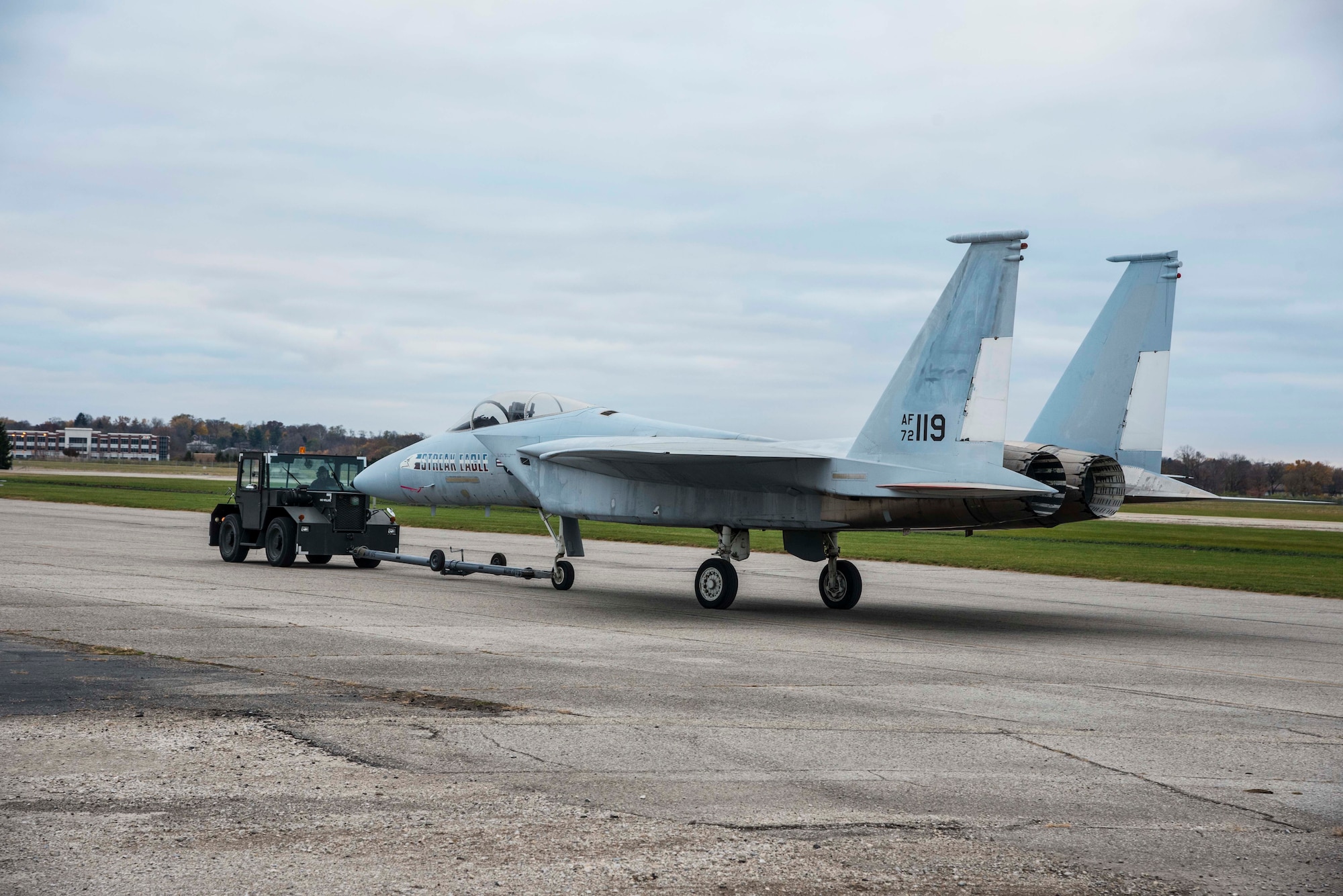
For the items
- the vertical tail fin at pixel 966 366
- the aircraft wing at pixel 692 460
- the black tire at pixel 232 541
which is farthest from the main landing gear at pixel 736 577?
the black tire at pixel 232 541

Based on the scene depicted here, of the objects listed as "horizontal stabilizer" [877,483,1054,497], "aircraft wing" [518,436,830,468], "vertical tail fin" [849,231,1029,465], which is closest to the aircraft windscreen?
"aircraft wing" [518,436,830,468]

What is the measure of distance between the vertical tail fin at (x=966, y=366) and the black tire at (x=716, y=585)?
10.8ft

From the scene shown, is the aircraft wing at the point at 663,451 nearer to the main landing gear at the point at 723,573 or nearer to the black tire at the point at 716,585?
the main landing gear at the point at 723,573

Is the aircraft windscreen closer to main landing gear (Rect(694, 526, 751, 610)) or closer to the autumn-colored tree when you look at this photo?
main landing gear (Rect(694, 526, 751, 610))

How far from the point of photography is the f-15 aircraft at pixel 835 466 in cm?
1428

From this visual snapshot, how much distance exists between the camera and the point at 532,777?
6652mm

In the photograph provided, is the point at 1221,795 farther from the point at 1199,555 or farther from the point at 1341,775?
the point at 1199,555

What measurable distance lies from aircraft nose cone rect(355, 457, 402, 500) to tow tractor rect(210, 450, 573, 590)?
0.36 metres

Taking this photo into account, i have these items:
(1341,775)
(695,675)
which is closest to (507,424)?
(695,675)

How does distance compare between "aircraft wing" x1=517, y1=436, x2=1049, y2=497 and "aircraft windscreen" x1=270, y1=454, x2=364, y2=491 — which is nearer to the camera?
"aircraft wing" x1=517, y1=436, x2=1049, y2=497

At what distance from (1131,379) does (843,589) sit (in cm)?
502

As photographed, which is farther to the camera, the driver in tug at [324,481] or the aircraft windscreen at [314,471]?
the driver in tug at [324,481]

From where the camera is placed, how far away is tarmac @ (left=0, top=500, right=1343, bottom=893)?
518 centimetres

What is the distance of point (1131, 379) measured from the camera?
1670cm
